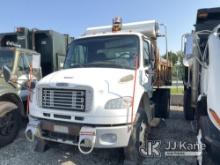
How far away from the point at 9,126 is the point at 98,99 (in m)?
2.78

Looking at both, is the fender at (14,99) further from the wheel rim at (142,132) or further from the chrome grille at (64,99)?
the wheel rim at (142,132)

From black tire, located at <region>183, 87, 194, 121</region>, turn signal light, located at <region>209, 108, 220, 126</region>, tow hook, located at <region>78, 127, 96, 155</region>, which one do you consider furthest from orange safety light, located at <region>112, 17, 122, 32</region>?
turn signal light, located at <region>209, 108, 220, 126</region>

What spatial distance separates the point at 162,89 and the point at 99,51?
2.73 metres

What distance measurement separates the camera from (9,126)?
5.52 metres

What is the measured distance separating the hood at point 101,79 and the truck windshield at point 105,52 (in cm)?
34

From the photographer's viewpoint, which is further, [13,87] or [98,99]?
[13,87]

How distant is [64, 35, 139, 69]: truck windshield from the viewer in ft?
16.0

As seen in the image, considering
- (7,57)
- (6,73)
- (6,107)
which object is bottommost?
(6,107)

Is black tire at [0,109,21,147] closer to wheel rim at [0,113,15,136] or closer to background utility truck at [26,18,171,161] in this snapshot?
wheel rim at [0,113,15,136]

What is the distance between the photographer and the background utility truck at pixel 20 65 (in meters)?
5.46

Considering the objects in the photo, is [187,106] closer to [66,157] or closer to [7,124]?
[66,157]

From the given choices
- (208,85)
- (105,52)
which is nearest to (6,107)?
(105,52)

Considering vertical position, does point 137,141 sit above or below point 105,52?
below

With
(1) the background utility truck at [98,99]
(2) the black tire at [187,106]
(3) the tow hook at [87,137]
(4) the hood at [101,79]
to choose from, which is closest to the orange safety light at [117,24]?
(1) the background utility truck at [98,99]
